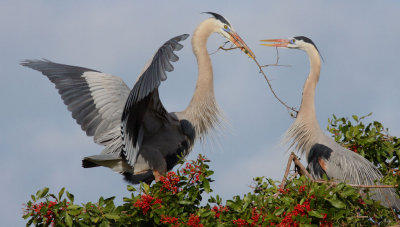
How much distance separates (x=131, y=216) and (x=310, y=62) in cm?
368

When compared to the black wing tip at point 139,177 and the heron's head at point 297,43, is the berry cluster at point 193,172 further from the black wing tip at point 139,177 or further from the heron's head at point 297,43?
the heron's head at point 297,43

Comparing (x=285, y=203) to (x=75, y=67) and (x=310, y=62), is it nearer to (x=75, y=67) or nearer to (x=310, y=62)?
(x=310, y=62)

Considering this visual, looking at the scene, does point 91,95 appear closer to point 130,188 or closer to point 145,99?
point 145,99

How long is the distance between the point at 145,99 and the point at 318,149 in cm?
238

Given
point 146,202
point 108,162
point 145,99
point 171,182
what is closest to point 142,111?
point 145,99

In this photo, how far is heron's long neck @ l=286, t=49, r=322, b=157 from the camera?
693cm

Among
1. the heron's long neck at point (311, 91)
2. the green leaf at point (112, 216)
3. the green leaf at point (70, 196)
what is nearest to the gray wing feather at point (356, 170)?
the heron's long neck at point (311, 91)

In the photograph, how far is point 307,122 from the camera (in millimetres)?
6988

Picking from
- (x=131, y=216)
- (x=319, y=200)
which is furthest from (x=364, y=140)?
(x=131, y=216)

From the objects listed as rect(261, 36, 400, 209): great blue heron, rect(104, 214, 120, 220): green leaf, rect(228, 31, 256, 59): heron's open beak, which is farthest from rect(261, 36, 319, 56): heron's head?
rect(104, 214, 120, 220): green leaf

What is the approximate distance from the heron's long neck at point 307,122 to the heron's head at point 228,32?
2.86 feet

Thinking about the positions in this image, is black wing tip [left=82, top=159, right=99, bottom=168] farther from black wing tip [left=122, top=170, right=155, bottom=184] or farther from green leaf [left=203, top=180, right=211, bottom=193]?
green leaf [left=203, top=180, right=211, bottom=193]

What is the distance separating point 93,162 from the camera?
234 inches

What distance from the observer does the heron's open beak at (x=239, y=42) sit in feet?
22.4
